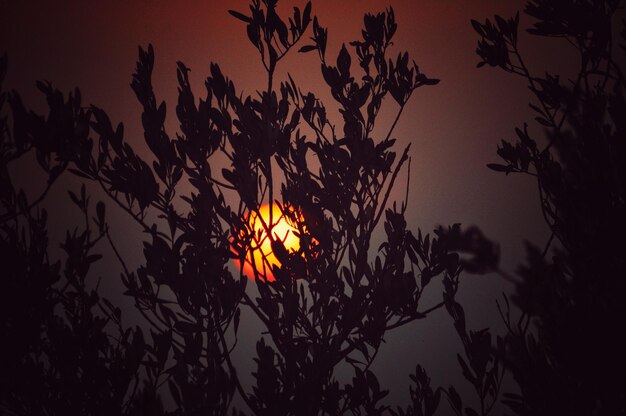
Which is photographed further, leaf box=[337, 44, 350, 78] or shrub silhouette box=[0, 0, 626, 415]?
leaf box=[337, 44, 350, 78]

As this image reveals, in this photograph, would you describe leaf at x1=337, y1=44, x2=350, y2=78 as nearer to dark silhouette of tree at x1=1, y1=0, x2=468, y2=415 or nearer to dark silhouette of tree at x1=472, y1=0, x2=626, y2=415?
dark silhouette of tree at x1=1, y1=0, x2=468, y2=415

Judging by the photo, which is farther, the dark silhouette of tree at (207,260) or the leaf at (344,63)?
the leaf at (344,63)

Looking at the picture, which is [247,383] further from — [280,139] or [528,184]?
[528,184]

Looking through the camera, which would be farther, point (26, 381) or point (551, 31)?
point (551, 31)

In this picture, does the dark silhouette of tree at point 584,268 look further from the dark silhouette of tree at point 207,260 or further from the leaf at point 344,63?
the leaf at point 344,63

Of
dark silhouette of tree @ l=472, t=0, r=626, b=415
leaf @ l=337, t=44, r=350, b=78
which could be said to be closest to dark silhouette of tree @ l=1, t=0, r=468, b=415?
leaf @ l=337, t=44, r=350, b=78

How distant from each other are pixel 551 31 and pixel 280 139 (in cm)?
125

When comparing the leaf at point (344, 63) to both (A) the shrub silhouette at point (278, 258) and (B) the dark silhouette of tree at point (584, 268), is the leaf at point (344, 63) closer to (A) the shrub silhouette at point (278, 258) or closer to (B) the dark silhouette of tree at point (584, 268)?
(A) the shrub silhouette at point (278, 258)

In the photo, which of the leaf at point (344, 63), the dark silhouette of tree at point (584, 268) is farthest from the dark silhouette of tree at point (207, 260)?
the dark silhouette of tree at point (584, 268)

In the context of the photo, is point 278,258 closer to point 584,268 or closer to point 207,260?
point 207,260

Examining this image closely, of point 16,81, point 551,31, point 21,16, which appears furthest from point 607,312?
point 21,16

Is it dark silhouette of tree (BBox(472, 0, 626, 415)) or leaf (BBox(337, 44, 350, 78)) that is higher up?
leaf (BBox(337, 44, 350, 78))

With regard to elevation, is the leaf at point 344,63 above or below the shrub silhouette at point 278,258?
above

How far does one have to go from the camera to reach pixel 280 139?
1569mm
